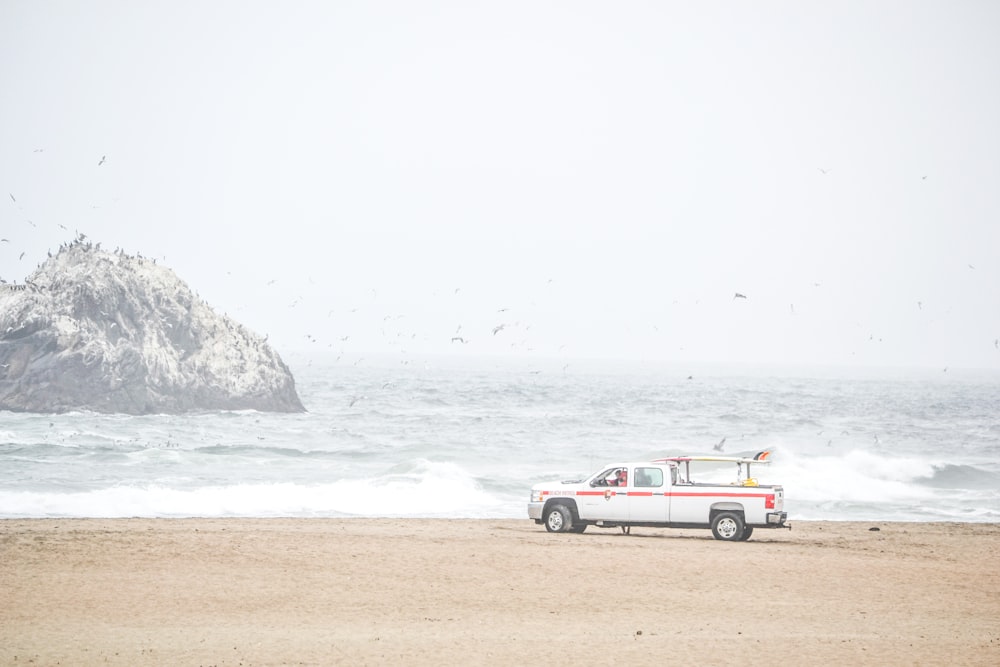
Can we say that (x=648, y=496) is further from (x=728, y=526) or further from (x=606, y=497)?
(x=728, y=526)

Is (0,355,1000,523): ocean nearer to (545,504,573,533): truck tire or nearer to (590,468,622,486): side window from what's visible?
(545,504,573,533): truck tire

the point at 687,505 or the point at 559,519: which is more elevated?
the point at 687,505

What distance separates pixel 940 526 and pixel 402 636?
66.7 ft

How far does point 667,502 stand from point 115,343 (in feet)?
147

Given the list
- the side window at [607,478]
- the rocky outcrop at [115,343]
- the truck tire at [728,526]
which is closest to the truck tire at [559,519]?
the side window at [607,478]

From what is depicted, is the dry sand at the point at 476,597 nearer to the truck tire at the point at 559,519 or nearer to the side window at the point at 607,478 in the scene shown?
the truck tire at the point at 559,519

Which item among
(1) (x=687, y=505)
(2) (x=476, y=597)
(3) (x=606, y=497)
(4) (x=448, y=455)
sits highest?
(3) (x=606, y=497)

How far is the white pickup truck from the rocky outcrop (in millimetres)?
42678

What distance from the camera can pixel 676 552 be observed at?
2183 cm

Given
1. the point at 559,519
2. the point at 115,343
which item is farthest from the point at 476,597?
the point at 115,343

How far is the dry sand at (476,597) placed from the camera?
13.4 metres

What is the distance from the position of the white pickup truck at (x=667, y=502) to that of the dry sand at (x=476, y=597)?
54 centimetres

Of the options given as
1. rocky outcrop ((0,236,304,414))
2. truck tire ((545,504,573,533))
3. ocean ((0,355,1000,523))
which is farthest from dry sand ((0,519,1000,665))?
rocky outcrop ((0,236,304,414))

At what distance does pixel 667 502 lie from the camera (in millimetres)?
23891
